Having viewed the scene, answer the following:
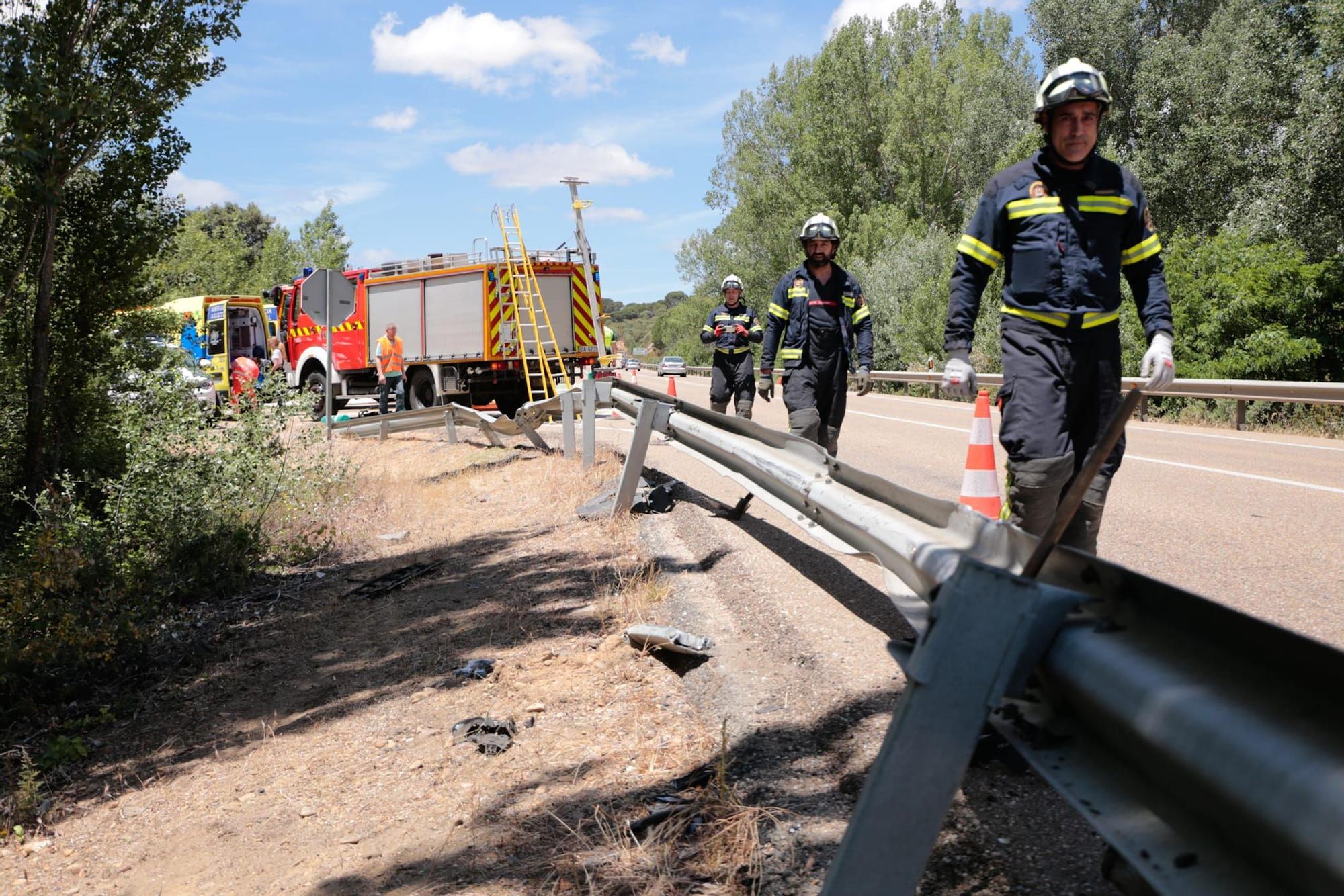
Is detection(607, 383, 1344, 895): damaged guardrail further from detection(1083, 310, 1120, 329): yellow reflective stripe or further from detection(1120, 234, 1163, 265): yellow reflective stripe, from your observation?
detection(1120, 234, 1163, 265): yellow reflective stripe

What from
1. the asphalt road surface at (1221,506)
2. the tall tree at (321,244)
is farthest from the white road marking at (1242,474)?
the tall tree at (321,244)

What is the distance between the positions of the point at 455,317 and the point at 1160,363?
16.1 metres

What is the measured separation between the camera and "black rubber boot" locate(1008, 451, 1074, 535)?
3977 millimetres

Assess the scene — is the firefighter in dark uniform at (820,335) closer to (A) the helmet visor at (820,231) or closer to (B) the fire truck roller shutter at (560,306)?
(A) the helmet visor at (820,231)

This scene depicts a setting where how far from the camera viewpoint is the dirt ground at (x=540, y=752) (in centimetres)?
284

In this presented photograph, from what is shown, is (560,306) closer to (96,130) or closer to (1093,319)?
(96,130)

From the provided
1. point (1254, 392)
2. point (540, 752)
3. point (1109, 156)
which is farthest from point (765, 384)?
point (1109, 156)

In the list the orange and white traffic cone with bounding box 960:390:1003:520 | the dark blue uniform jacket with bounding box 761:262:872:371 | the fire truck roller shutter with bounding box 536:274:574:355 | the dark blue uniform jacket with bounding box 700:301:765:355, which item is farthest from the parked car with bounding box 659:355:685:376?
the orange and white traffic cone with bounding box 960:390:1003:520

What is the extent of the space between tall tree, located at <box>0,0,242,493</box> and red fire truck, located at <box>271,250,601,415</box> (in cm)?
1009

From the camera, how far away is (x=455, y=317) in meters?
18.9

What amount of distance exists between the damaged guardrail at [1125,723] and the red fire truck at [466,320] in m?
16.8

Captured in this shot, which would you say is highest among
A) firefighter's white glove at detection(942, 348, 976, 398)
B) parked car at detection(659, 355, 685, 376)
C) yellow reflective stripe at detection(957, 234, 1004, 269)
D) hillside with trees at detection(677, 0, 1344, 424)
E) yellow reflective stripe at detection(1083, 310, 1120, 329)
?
hillside with trees at detection(677, 0, 1344, 424)

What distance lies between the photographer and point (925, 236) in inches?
1490

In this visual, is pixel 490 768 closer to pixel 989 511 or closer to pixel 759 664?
pixel 759 664
